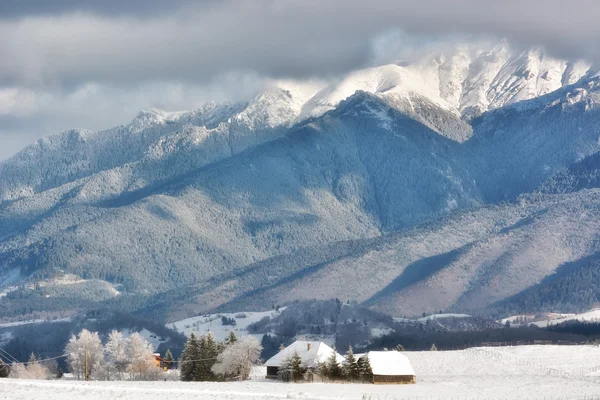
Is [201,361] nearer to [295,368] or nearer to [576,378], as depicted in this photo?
[295,368]

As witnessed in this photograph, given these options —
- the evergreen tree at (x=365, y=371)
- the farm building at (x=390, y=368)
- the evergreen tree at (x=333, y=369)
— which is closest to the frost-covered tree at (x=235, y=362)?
the farm building at (x=390, y=368)

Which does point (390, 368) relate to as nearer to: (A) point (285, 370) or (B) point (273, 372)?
(A) point (285, 370)

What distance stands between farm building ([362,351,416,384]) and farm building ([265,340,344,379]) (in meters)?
4.33

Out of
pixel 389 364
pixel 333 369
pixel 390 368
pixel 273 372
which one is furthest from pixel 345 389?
pixel 273 372

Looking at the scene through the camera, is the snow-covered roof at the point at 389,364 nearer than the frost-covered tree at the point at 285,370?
No

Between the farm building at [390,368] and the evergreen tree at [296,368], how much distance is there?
860 cm

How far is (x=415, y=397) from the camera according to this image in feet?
464

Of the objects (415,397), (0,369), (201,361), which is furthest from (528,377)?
(0,369)

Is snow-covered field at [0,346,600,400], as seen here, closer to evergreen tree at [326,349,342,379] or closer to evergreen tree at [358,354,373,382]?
evergreen tree at [358,354,373,382]

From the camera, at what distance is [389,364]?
588 ft

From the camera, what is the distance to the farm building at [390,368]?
6880 inches

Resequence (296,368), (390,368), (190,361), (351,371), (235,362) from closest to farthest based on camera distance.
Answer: (296,368)
(351,371)
(390,368)
(235,362)
(190,361)

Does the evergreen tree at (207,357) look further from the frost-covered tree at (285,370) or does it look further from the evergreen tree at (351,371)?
Result: the evergreen tree at (351,371)

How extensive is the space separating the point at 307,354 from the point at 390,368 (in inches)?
445
